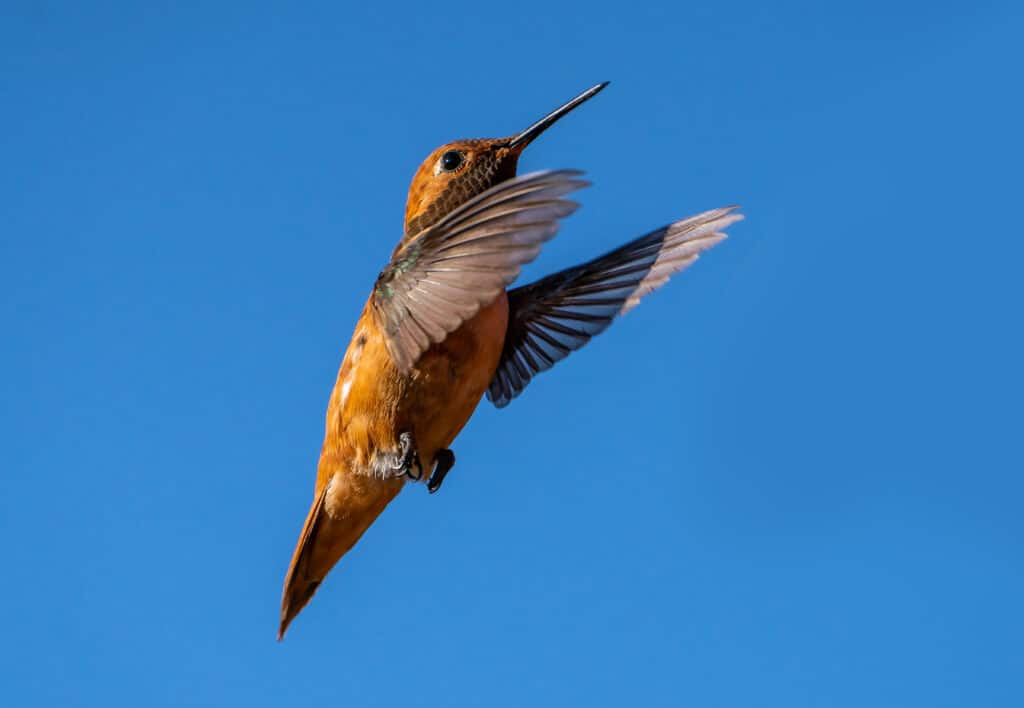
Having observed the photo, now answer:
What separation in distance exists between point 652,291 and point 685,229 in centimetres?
20

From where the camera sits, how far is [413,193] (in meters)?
3.30

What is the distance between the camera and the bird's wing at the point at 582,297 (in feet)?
11.0

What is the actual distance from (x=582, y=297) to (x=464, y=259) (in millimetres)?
1023

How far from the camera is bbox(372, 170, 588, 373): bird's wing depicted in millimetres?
2412

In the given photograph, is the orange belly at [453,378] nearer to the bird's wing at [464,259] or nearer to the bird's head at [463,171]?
the bird's wing at [464,259]

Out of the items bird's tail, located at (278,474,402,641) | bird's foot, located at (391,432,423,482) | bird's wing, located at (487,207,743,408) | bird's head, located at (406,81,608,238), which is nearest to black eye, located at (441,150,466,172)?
bird's head, located at (406,81,608,238)

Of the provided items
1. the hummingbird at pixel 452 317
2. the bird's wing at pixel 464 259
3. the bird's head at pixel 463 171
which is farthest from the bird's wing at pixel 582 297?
the bird's wing at pixel 464 259

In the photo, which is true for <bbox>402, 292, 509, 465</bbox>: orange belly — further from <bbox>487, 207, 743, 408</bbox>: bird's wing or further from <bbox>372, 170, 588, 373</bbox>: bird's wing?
<bbox>487, 207, 743, 408</bbox>: bird's wing

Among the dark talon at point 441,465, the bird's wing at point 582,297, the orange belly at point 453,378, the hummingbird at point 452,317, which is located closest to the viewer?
the hummingbird at point 452,317

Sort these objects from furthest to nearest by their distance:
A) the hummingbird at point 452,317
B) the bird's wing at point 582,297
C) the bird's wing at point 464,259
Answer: the bird's wing at point 582,297
the hummingbird at point 452,317
the bird's wing at point 464,259

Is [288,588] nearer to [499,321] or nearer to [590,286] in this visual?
[499,321]

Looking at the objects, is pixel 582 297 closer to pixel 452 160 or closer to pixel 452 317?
pixel 452 160

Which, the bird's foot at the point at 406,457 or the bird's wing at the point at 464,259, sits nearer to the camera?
the bird's wing at the point at 464,259

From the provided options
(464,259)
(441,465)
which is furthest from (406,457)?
(464,259)
